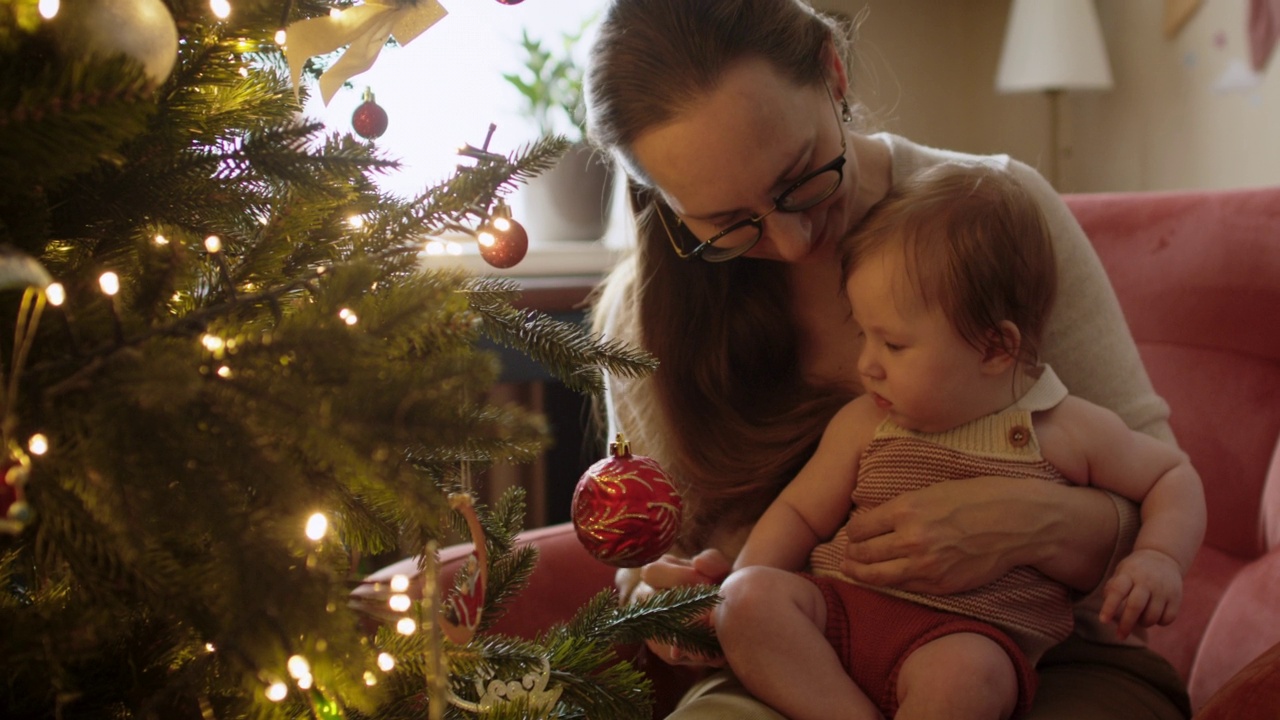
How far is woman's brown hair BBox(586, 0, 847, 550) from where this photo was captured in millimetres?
1021

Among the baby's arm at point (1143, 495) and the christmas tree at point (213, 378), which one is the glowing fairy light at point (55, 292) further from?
the baby's arm at point (1143, 495)

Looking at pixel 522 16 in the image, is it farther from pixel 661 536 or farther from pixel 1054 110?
pixel 661 536

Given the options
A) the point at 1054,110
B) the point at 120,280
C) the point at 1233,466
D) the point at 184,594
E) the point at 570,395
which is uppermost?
the point at 120,280

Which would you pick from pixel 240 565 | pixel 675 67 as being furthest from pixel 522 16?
pixel 240 565

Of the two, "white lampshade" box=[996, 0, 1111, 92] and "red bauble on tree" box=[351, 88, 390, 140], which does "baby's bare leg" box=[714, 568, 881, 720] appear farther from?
"white lampshade" box=[996, 0, 1111, 92]

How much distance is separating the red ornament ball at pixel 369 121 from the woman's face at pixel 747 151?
12.4 inches

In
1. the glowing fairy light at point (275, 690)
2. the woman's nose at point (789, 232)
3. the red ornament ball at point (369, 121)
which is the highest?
the red ornament ball at point (369, 121)

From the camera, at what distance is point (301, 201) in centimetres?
65

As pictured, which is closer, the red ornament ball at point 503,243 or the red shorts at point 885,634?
the red ornament ball at point 503,243

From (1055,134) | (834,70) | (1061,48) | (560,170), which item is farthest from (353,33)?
(1055,134)

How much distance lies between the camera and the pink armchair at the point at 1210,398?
1204mm

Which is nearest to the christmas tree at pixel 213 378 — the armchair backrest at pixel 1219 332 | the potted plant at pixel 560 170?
the armchair backrest at pixel 1219 332

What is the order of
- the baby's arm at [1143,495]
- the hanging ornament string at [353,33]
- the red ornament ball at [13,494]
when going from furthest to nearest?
the baby's arm at [1143,495] < the hanging ornament string at [353,33] < the red ornament ball at [13,494]

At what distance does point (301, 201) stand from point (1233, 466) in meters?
1.22
